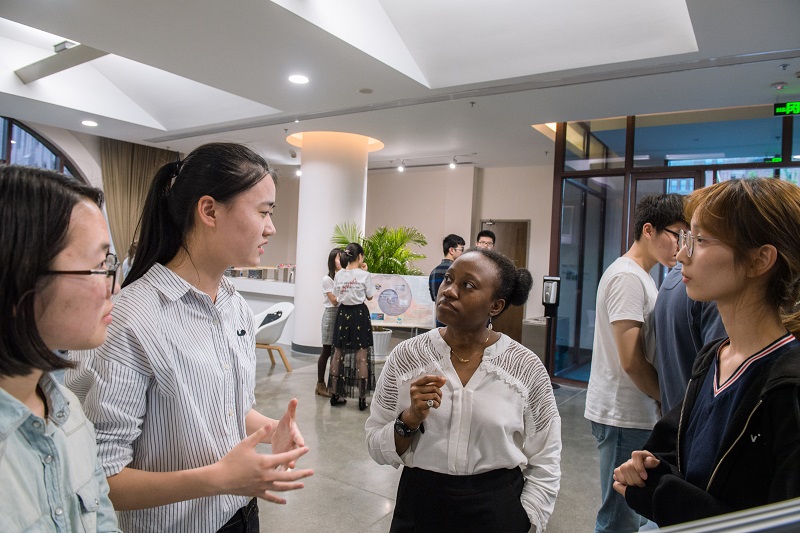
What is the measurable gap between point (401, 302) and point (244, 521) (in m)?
5.85

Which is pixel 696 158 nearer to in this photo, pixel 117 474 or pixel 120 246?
pixel 117 474

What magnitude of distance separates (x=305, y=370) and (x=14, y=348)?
247 inches

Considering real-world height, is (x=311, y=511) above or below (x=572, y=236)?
below

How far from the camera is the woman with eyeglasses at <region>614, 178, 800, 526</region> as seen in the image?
0.92 m

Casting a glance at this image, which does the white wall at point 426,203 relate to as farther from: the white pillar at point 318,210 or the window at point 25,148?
the window at point 25,148

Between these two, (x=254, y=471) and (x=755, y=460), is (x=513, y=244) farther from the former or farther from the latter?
(x=254, y=471)

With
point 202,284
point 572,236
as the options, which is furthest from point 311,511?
point 572,236

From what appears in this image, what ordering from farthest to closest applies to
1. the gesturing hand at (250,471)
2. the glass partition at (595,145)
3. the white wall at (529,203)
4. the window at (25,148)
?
1. the white wall at (529,203)
2. the window at (25,148)
3. the glass partition at (595,145)
4. the gesturing hand at (250,471)

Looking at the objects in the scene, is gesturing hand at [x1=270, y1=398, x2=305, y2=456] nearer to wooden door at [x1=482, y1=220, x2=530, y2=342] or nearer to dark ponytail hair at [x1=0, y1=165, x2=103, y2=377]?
dark ponytail hair at [x1=0, y1=165, x2=103, y2=377]

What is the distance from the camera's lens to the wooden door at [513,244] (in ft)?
32.0

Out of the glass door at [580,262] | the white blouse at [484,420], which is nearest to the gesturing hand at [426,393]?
the white blouse at [484,420]

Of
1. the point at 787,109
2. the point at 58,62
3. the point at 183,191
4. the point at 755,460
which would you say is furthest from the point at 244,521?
the point at 58,62

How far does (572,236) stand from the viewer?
692 cm

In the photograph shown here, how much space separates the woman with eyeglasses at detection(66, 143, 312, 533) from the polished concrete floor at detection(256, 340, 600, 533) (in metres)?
A: 1.90
